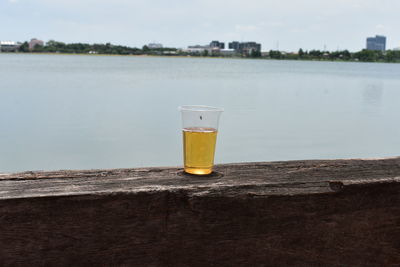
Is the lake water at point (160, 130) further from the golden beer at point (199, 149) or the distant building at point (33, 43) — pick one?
the distant building at point (33, 43)

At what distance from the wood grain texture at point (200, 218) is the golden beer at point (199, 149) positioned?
0.13 ft

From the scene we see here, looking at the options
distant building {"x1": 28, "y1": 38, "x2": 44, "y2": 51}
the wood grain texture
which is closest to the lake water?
the wood grain texture

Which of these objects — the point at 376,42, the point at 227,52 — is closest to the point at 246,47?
the point at 227,52

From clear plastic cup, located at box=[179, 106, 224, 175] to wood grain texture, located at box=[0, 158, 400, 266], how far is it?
0.05 metres

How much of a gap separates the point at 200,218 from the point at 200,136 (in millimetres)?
267

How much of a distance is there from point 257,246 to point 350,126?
1379 centimetres

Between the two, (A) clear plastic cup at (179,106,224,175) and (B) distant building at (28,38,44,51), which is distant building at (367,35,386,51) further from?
(A) clear plastic cup at (179,106,224,175)

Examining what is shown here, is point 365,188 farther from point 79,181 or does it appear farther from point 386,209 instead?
point 79,181

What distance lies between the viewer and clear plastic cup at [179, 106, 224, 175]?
120cm

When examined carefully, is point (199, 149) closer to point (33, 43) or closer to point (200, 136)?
point (200, 136)

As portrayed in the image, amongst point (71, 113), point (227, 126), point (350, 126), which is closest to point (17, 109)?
point (71, 113)

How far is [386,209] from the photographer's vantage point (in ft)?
3.65

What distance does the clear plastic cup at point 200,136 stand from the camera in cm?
120

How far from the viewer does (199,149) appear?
47.9 inches
